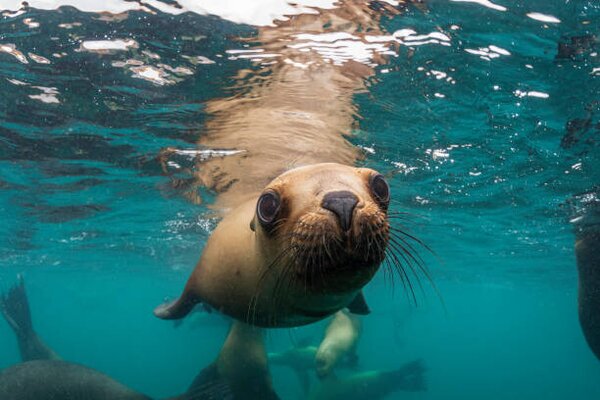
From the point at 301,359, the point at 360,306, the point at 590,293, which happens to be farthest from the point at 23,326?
the point at 590,293

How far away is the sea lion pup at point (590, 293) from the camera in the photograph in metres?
6.87

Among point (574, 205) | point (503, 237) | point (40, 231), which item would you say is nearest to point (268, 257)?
point (574, 205)

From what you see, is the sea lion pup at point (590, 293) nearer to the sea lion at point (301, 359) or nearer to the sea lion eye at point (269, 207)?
the sea lion eye at point (269, 207)

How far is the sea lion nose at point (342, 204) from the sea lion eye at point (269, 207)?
15.2 inches

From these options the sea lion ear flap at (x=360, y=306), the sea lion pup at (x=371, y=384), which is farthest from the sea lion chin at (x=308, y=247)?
the sea lion pup at (x=371, y=384)

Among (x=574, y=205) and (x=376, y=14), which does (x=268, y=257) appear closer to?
(x=376, y=14)

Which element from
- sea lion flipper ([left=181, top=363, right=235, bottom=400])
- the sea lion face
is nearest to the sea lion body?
sea lion flipper ([left=181, top=363, right=235, bottom=400])

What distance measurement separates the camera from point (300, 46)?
18.2ft

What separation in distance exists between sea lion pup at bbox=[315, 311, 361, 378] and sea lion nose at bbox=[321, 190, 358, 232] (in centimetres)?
1035

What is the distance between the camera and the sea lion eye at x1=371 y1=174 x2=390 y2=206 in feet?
8.18

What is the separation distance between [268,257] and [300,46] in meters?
3.67

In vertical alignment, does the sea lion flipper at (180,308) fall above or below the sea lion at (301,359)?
above

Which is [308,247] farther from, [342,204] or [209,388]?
[209,388]

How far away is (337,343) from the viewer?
12.0 metres
